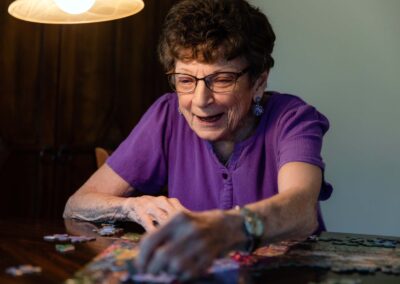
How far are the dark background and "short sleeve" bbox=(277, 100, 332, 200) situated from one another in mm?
2022

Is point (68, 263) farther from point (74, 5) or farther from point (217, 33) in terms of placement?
point (74, 5)

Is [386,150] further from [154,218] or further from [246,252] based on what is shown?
[246,252]

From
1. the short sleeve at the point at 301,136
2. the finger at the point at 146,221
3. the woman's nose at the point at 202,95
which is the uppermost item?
the woman's nose at the point at 202,95

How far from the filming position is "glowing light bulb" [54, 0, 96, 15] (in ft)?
6.89

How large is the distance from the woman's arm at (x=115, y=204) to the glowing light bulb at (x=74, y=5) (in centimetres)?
58

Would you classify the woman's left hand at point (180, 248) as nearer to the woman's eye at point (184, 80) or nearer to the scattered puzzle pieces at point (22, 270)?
the scattered puzzle pieces at point (22, 270)

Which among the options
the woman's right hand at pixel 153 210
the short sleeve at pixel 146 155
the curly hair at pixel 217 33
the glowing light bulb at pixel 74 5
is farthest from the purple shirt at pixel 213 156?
the glowing light bulb at pixel 74 5

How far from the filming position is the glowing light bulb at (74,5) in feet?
6.89

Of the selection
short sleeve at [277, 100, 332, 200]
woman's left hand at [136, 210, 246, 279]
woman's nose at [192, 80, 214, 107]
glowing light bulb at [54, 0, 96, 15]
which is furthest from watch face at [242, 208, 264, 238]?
glowing light bulb at [54, 0, 96, 15]

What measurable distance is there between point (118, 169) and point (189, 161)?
10.4 inches

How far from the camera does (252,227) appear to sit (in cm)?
132

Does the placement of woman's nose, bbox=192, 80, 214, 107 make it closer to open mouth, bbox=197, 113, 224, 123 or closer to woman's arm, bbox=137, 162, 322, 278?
open mouth, bbox=197, 113, 224, 123

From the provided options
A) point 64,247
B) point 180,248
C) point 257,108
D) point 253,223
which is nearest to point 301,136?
point 257,108

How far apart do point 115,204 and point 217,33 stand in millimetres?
650
